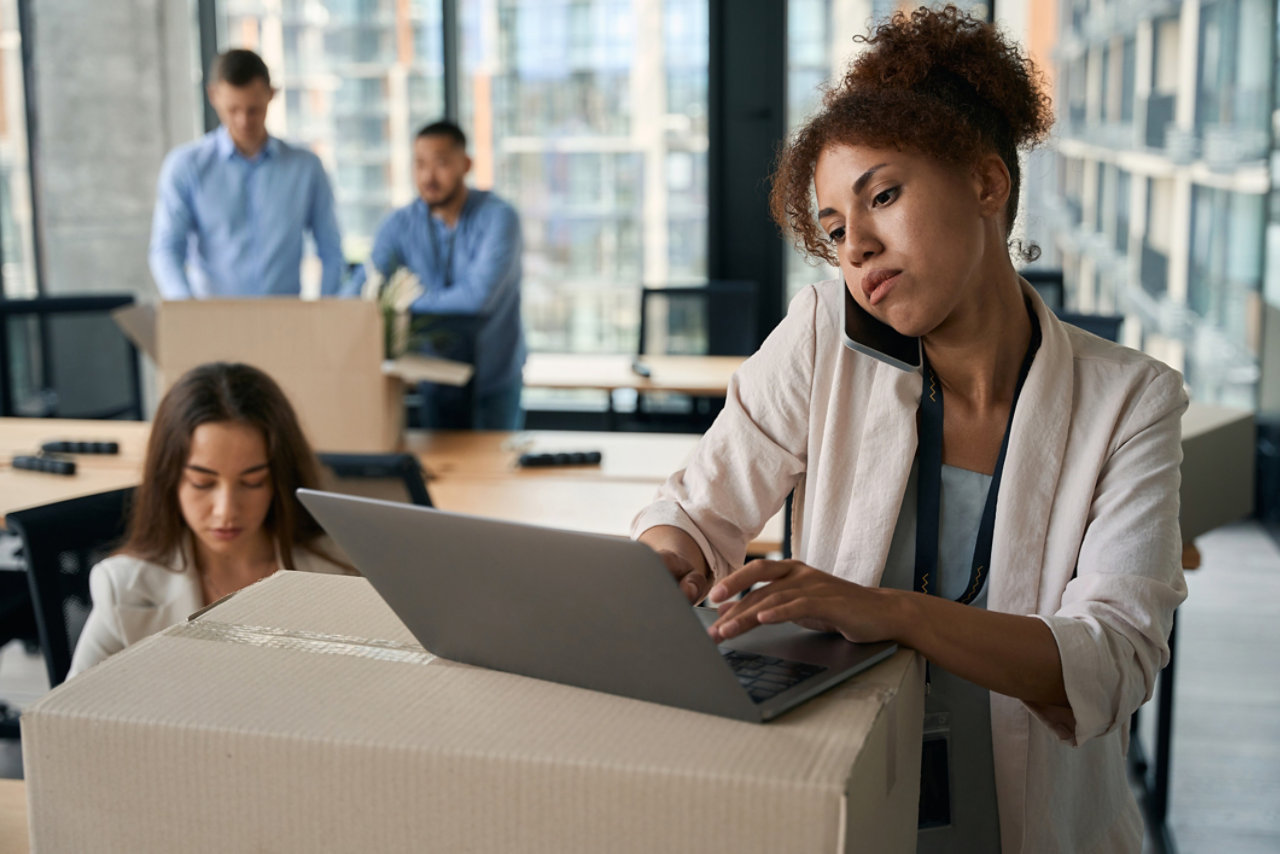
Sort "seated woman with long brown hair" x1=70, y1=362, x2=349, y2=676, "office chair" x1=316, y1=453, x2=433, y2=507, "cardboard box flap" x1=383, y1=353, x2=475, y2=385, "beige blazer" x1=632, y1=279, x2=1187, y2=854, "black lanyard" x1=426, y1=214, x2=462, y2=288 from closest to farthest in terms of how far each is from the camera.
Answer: "beige blazer" x1=632, y1=279, x2=1187, y2=854
"seated woman with long brown hair" x1=70, y1=362, x2=349, y2=676
"office chair" x1=316, y1=453, x2=433, y2=507
"cardboard box flap" x1=383, y1=353, x2=475, y2=385
"black lanyard" x1=426, y1=214, x2=462, y2=288

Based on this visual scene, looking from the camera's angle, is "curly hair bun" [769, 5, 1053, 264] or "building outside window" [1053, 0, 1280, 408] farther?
"building outside window" [1053, 0, 1280, 408]

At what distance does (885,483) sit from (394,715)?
0.55 m

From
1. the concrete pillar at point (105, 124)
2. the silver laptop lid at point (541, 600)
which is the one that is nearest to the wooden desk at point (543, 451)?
the silver laptop lid at point (541, 600)

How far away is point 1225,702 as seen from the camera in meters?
3.30

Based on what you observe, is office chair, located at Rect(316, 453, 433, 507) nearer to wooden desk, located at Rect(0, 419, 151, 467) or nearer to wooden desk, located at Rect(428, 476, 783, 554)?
wooden desk, located at Rect(428, 476, 783, 554)

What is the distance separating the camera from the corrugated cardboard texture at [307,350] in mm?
2816

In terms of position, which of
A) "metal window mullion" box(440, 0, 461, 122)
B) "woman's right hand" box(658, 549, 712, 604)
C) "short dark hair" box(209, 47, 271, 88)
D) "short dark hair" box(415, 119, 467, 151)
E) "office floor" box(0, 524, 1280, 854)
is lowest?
"office floor" box(0, 524, 1280, 854)

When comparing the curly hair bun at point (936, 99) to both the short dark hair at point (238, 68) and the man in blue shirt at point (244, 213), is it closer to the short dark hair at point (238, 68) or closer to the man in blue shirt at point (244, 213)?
the short dark hair at point (238, 68)

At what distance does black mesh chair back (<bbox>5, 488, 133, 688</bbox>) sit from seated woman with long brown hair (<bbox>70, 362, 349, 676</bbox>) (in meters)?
0.05

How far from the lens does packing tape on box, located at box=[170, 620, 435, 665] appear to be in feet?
2.78

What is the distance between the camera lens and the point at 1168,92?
15.9ft

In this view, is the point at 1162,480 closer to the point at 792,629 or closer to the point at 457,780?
the point at 792,629

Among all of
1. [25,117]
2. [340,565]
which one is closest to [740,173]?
[25,117]

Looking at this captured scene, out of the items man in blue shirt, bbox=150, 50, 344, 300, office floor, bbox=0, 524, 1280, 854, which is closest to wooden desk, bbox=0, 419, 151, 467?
office floor, bbox=0, 524, 1280, 854
